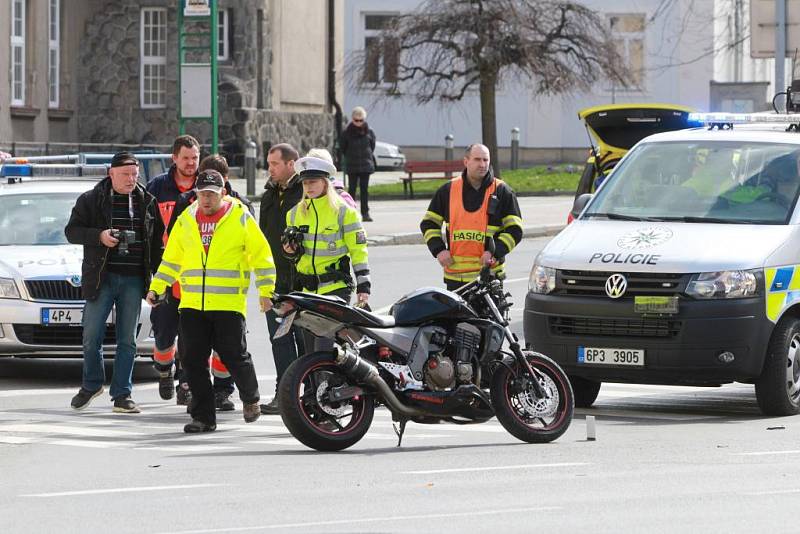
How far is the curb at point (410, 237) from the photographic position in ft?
91.1

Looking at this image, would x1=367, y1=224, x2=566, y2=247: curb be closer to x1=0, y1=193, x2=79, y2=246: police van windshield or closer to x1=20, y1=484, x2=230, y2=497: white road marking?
x1=0, y1=193, x2=79, y2=246: police van windshield

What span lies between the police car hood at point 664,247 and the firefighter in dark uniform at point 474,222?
75cm

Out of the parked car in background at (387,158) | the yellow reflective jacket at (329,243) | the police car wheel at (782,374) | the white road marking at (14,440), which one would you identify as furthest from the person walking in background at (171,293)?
the parked car in background at (387,158)

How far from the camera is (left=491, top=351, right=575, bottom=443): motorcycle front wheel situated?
36.0 feet

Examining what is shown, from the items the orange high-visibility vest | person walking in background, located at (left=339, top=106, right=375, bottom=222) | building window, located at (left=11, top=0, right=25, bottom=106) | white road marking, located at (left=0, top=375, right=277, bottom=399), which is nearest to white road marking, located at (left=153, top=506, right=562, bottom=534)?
the orange high-visibility vest

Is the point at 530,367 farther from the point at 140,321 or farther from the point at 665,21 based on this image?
the point at 665,21

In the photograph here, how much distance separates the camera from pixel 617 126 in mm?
18406

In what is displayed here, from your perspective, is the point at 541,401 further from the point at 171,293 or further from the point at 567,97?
the point at 567,97

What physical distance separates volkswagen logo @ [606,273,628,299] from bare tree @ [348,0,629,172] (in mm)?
30104

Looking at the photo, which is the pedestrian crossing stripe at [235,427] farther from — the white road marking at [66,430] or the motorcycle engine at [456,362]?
the motorcycle engine at [456,362]

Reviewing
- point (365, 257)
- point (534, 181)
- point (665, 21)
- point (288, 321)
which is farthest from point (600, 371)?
point (665, 21)

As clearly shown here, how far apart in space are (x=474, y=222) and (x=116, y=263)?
103 inches

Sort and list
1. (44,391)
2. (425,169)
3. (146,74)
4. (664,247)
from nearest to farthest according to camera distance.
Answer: (664,247)
(44,391)
(425,169)
(146,74)

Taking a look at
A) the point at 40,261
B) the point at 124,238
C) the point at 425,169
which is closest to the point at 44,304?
the point at 40,261
